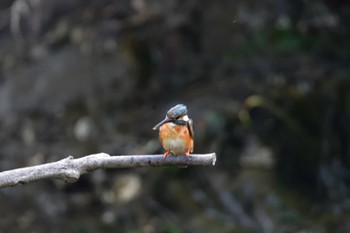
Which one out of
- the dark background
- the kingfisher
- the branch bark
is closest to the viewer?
the branch bark

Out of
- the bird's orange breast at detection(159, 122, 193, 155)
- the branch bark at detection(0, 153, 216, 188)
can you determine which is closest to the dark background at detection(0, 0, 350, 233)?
the bird's orange breast at detection(159, 122, 193, 155)

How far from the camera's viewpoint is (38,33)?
6883mm

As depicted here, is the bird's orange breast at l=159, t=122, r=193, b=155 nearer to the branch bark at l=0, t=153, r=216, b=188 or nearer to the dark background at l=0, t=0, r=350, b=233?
the branch bark at l=0, t=153, r=216, b=188

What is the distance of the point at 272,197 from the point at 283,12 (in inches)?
67.5

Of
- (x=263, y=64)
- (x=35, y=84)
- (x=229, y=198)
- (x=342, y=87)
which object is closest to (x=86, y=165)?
(x=229, y=198)

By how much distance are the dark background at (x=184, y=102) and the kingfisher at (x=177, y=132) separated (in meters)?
2.75

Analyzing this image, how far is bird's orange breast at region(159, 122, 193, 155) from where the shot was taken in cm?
238

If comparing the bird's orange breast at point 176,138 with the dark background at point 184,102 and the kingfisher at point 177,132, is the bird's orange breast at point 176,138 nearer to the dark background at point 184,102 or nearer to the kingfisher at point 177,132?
the kingfisher at point 177,132

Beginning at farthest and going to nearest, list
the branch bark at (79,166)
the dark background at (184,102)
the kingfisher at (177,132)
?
the dark background at (184,102)
the kingfisher at (177,132)
the branch bark at (79,166)

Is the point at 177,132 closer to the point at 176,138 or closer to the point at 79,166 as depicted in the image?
the point at 176,138

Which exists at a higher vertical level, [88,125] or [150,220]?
[88,125]

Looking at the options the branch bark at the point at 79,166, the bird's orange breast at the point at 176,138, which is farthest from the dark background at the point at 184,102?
the branch bark at the point at 79,166

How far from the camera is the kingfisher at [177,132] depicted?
7.77 ft

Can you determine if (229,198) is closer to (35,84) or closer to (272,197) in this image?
(272,197)
